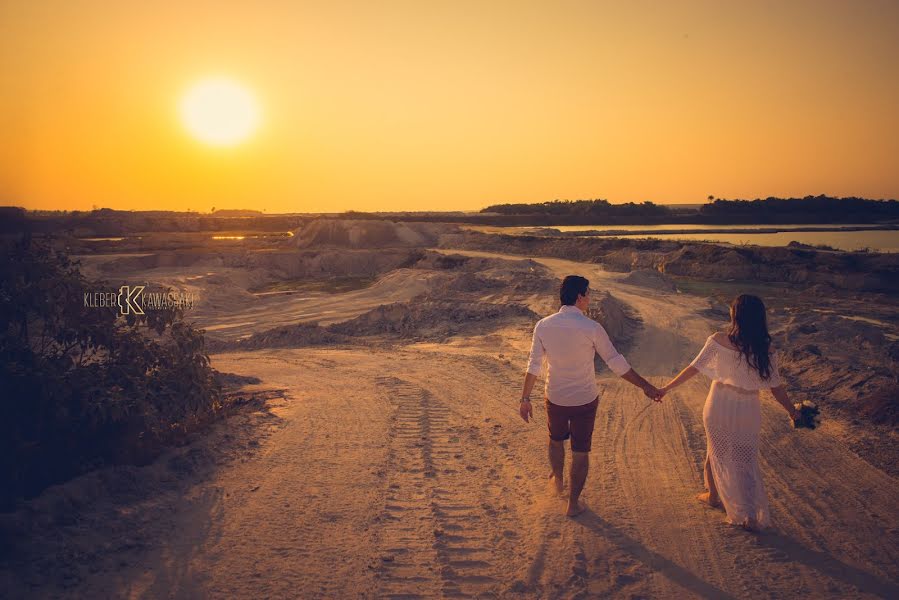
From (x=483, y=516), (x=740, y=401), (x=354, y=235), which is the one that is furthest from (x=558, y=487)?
(x=354, y=235)

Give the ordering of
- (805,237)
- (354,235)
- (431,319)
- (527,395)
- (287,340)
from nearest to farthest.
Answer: (527,395) < (287,340) < (431,319) < (354,235) < (805,237)

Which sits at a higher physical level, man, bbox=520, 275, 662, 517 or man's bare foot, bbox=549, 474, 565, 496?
man, bbox=520, 275, 662, 517

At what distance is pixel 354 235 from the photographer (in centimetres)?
4469

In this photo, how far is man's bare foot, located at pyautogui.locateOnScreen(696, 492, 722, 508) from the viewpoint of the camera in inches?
206

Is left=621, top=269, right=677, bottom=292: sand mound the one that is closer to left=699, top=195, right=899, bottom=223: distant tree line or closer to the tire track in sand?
the tire track in sand

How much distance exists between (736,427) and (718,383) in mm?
379

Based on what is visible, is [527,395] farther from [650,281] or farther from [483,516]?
[650,281]

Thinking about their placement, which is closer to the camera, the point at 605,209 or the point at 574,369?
the point at 574,369

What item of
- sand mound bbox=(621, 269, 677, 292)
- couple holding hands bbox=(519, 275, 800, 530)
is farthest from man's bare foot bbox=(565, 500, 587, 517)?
sand mound bbox=(621, 269, 677, 292)

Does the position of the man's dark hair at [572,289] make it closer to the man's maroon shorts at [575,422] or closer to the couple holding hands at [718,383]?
the couple holding hands at [718,383]

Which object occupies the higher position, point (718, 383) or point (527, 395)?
point (718, 383)

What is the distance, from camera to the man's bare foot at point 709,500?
17.2 ft

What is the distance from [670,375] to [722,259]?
803 inches

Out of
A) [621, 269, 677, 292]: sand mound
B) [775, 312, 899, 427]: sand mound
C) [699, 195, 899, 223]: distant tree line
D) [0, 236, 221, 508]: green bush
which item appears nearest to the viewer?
[0, 236, 221, 508]: green bush
